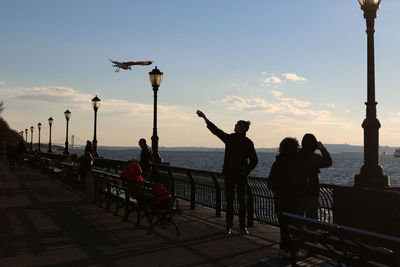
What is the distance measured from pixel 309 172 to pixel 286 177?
32cm

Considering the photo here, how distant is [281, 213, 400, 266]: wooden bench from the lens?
446 cm

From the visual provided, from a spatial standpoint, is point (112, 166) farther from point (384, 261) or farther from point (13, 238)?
point (384, 261)

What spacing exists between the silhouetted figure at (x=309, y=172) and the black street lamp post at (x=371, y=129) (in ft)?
3.98

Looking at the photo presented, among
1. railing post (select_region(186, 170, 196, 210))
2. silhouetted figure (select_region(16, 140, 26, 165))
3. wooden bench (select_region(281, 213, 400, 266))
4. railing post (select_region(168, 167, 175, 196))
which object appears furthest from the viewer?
silhouetted figure (select_region(16, 140, 26, 165))

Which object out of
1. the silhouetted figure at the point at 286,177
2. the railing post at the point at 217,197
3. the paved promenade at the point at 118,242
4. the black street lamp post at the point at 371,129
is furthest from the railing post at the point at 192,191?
the silhouetted figure at the point at 286,177

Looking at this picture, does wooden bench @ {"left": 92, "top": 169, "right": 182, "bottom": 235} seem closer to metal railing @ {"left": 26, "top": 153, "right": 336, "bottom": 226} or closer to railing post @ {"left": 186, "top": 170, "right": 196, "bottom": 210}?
metal railing @ {"left": 26, "top": 153, "right": 336, "bottom": 226}

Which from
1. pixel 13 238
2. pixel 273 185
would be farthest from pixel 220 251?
pixel 13 238

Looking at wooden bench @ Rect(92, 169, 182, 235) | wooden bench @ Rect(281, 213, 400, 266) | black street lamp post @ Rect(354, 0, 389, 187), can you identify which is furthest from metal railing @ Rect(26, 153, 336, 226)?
wooden bench @ Rect(281, 213, 400, 266)

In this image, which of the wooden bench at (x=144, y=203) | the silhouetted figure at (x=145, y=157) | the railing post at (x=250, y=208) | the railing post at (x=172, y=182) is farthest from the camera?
the silhouetted figure at (x=145, y=157)

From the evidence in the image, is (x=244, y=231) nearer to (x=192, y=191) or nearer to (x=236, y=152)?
(x=236, y=152)

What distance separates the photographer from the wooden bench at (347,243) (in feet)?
14.6

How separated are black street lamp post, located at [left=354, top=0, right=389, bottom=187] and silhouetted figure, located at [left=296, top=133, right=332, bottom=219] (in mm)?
1212

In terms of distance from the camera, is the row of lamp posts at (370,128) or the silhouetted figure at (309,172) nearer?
the silhouetted figure at (309,172)

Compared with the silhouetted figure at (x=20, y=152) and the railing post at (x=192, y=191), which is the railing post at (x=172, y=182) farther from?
the silhouetted figure at (x=20, y=152)
